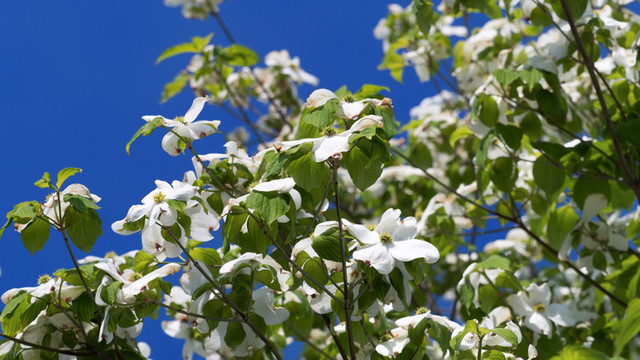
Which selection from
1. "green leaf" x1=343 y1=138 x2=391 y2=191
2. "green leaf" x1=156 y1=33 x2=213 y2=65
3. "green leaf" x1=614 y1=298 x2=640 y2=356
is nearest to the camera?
"green leaf" x1=614 y1=298 x2=640 y2=356

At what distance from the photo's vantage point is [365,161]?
1.01 meters

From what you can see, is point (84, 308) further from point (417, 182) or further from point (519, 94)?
point (417, 182)

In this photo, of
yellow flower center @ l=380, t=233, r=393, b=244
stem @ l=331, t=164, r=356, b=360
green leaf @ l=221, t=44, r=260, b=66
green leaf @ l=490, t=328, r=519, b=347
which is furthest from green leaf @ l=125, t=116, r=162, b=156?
green leaf @ l=221, t=44, r=260, b=66

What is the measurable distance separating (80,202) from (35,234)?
13 cm

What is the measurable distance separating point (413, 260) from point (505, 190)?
912 millimetres

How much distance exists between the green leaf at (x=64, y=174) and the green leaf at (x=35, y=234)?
3.1 inches

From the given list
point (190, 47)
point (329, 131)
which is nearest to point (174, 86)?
point (190, 47)

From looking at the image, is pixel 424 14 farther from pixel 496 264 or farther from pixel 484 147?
pixel 496 264

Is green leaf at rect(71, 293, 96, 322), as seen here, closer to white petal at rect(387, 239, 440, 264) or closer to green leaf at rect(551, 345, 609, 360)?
white petal at rect(387, 239, 440, 264)

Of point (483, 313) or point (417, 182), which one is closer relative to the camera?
point (483, 313)

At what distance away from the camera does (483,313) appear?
1637mm

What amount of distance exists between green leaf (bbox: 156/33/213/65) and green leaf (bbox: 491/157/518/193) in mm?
1306

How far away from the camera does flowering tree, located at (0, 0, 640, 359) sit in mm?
1071

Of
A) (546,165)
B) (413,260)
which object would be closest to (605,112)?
(546,165)
